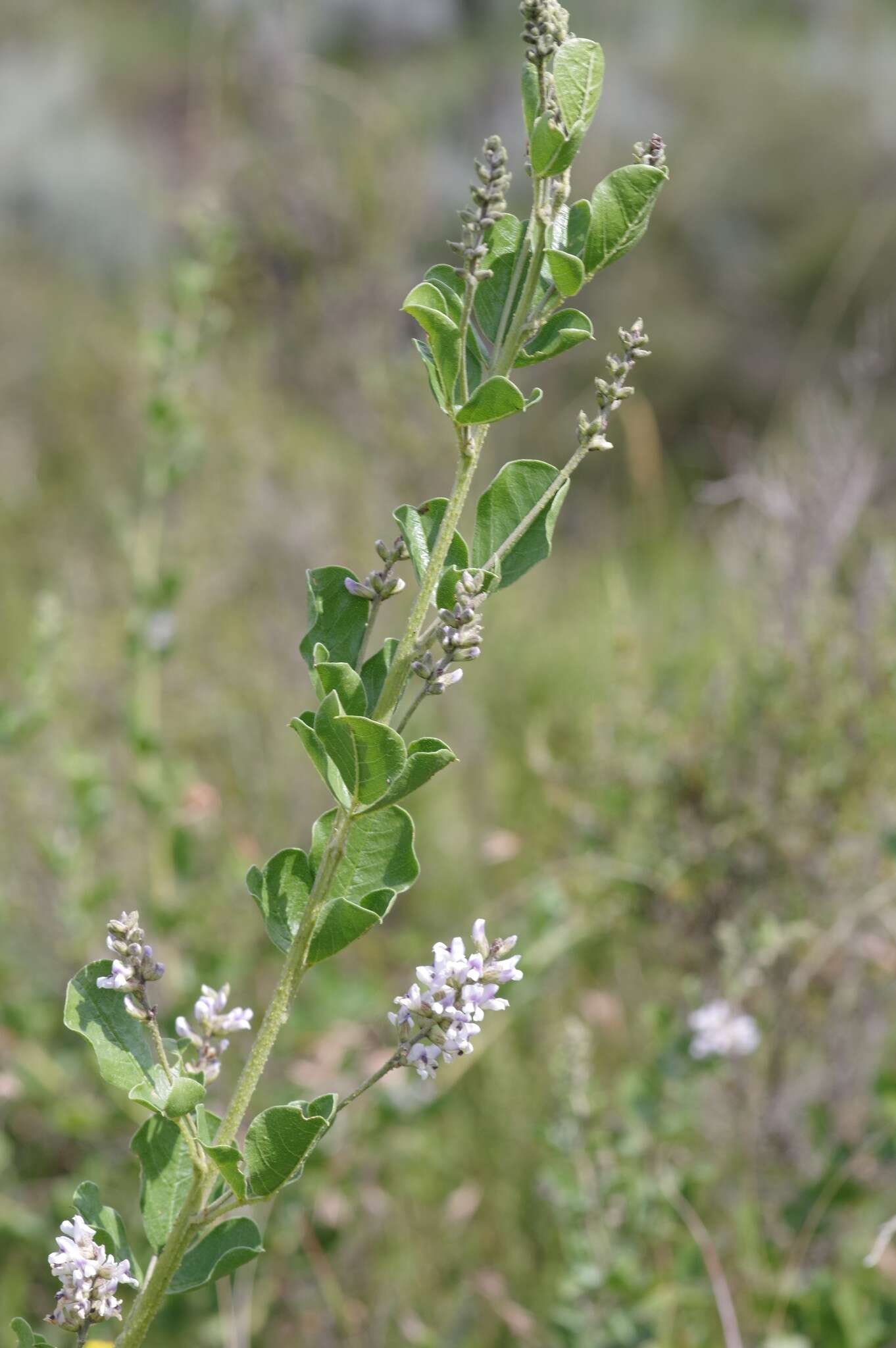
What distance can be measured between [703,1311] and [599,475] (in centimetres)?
512

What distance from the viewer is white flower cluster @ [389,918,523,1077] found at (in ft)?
2.27

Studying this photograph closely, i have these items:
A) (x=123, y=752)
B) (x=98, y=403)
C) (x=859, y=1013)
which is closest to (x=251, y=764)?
(x=123, y=752)

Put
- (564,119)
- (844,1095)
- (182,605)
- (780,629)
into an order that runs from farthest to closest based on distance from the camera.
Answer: (182,605) → (780,629) → (844,1095) → (564,119)

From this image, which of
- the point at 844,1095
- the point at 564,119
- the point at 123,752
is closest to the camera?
the point at 564,119

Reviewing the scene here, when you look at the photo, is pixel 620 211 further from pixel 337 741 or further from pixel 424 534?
pixel 337 741

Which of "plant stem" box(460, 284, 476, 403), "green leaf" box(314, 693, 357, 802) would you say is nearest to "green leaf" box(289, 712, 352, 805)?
"green leaf" box(314, 693, 357, 802)

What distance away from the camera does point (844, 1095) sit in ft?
5.92

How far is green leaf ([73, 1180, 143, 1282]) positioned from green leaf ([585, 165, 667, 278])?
23.5 inches

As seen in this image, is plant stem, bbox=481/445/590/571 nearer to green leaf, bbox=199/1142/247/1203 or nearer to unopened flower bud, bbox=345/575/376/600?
unopened flower bud, bbox=345/575/376/600

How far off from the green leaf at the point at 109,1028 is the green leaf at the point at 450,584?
0.91 ft

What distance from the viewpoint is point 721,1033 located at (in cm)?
149

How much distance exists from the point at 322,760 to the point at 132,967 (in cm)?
15

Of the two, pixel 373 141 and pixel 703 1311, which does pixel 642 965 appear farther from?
pixel 373 141

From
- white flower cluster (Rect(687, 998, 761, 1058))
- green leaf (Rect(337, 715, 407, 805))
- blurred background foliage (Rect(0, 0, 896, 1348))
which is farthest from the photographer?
blurred background foliage (Rect(0, 0, 896, 1348))
